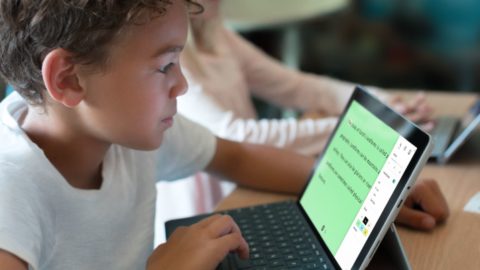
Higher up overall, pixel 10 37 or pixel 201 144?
pixel 10 37

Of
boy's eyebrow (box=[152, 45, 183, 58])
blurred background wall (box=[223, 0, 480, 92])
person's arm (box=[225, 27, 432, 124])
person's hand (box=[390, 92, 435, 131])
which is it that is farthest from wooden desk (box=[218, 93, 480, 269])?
blurred background wall (box=[223, 0, 480, 92])

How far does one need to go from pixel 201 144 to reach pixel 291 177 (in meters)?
0.16

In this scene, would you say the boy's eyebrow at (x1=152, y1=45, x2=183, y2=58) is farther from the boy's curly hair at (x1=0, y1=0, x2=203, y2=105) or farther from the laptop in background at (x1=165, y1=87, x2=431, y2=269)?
the laptop in background at (x1=165, y1=87, x2=431, y2=269)

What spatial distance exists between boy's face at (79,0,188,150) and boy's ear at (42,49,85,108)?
1 cm

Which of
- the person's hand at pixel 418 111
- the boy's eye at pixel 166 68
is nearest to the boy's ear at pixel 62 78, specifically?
the boy's eye at pixel 166 68

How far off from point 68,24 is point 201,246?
1.02 feet

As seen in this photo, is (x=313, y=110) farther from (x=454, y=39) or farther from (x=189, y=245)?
(x=454, y=39)

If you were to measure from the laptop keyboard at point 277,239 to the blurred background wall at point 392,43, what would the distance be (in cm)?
196

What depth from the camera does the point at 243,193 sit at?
3.41 ft

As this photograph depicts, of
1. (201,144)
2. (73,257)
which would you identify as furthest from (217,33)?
(73,257)

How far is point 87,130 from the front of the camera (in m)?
0.80

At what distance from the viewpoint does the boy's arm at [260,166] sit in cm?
102

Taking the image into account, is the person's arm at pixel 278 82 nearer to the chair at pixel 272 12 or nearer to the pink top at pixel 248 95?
the pink top at pixel 248 95

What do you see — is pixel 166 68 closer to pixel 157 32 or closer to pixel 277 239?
pixel 157 32
